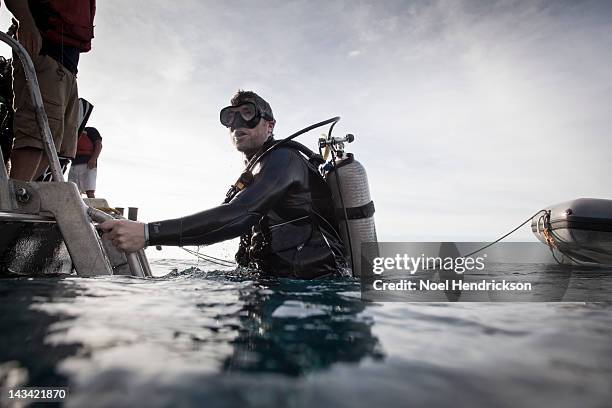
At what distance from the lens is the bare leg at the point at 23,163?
313cm

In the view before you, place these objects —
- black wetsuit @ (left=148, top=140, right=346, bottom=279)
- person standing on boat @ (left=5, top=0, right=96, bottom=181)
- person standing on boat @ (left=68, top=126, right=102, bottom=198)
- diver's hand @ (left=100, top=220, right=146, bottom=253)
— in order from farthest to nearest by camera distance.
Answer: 1. person standing on boat @ (left=68, top=126, right=102, bottom=198)
2. person standing on boat @ (left=5, top=0, right=96, bottom=181)
3. black wetsuit @ (left=148, top=140, right=346, bottom=279)
4. diver's hand @ (left=100, top=220, right=146, bottom=253)

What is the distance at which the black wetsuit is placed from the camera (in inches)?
103

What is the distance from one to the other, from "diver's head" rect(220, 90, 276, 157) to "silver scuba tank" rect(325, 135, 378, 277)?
1020 millimetres

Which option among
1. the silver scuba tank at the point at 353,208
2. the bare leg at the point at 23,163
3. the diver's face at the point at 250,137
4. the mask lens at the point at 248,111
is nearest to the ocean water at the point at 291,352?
the silver scuba tank at the point at 353,208

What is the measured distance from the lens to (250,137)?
396 cm

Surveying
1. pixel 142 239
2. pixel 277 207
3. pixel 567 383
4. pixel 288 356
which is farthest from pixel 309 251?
pixel 567 383

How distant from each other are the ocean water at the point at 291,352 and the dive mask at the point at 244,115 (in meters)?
2.42

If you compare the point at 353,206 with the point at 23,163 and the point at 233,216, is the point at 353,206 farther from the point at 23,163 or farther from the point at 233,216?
the point at 23,163

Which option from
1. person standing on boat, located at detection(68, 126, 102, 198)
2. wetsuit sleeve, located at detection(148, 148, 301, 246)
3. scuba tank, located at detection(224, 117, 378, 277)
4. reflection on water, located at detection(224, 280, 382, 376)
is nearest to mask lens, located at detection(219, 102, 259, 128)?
scuba tank, located at detection(224, 117, 378, 277)

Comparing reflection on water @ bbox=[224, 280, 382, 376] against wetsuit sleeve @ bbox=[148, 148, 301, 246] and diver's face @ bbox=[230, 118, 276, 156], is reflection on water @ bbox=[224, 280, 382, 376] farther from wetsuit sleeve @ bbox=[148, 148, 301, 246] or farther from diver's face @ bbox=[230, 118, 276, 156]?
diver's face @ bbox=[230, 118, 276, 156]

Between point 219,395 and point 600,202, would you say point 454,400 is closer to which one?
point 219,395

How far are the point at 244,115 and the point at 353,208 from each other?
1.64 m

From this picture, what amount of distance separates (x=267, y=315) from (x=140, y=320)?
21.2 inches

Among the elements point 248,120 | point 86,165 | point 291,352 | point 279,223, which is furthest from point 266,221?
point 86,165
